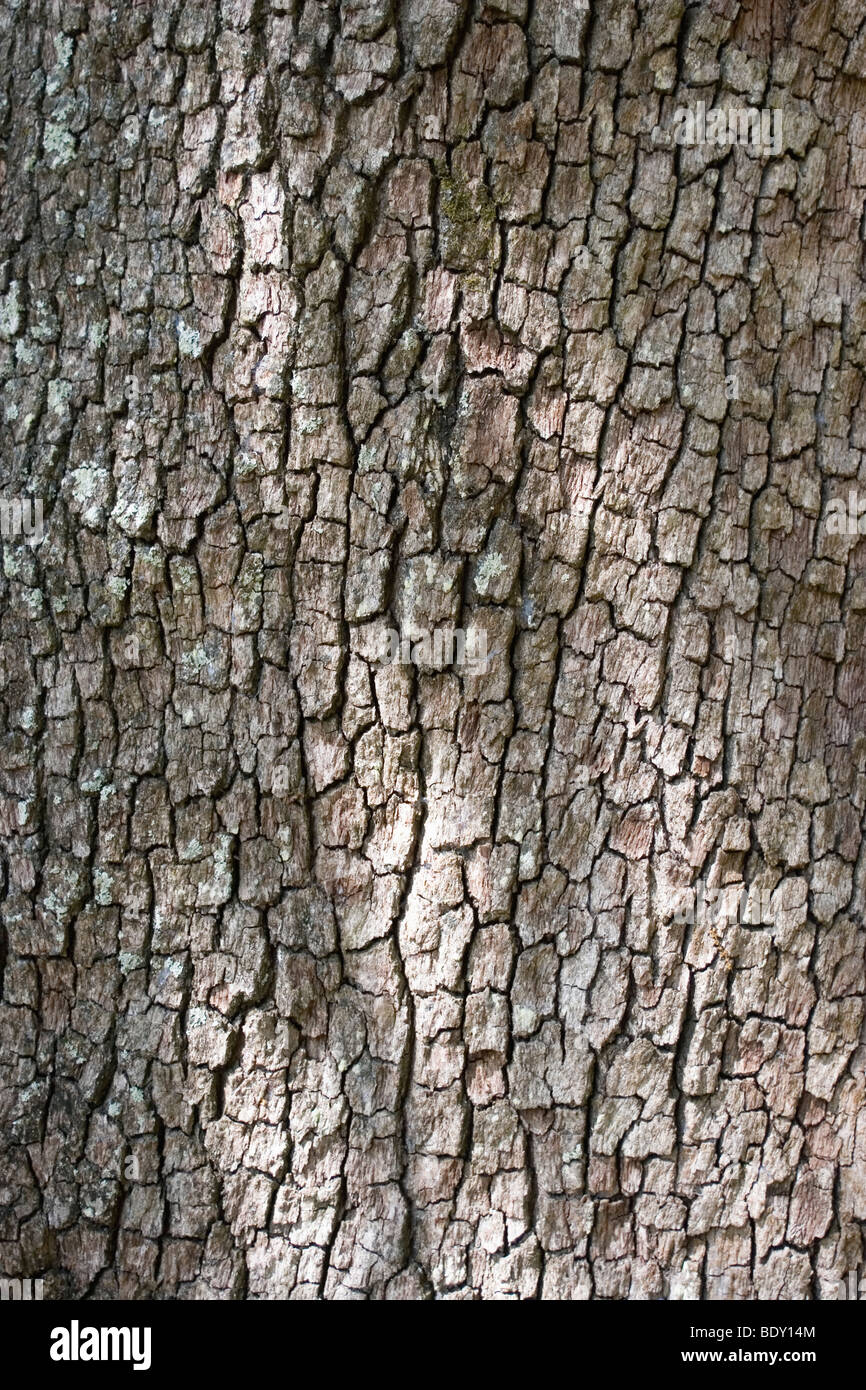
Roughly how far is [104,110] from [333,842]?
131 cm

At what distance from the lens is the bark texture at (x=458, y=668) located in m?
1.76

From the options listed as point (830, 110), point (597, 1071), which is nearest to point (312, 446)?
point (830, 110)

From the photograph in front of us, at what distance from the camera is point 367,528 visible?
1.78 m

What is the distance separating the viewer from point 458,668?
1774 millimetres

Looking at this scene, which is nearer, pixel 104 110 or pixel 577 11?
pixel 577 11

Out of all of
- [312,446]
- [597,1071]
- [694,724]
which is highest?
[312,446]

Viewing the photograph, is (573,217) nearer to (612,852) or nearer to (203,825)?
(612,852)

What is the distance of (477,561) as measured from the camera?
5.82 ft

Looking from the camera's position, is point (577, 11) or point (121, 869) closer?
point (577, 11)

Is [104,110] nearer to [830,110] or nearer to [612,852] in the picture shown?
[830,110]

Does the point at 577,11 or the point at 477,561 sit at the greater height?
the point at 577,11

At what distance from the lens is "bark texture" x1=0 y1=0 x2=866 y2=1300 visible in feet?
5.77
